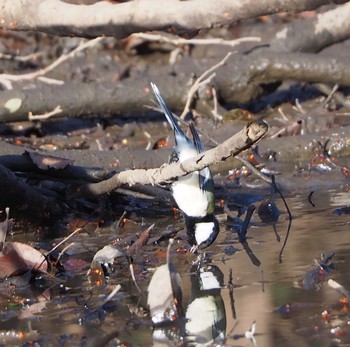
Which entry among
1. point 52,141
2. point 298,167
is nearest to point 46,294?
point 298,167

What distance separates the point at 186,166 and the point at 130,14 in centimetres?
89

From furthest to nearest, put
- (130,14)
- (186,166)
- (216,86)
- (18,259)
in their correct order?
(216,86)
(18,259)
(130,14)
(186,166)

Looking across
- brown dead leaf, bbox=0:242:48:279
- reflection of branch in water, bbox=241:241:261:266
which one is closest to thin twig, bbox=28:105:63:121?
reflection of branch in water, bbox=241:241:261:266

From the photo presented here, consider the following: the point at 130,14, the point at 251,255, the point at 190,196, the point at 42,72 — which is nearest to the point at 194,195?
the point at 190,196

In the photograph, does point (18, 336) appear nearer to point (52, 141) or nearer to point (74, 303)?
point (74, 303)

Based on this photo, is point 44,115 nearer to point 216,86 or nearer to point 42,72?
point 42,72

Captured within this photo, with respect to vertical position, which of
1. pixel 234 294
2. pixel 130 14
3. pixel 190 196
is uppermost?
pixel 130 14

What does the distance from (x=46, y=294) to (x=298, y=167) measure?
294cm

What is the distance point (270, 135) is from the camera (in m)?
7.61

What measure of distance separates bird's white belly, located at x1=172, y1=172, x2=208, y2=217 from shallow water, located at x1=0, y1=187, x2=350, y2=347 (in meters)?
0.19

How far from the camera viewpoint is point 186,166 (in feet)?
13.4

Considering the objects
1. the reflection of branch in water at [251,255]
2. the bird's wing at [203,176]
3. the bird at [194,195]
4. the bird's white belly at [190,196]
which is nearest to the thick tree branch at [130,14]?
the bird at [194,195]

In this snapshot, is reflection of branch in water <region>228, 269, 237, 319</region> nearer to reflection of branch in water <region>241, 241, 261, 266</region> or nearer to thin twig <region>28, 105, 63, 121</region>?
reflection of branch in water <region>241, 241, 261, 266</region>

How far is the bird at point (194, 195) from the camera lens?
5215 mm
